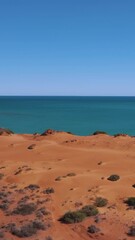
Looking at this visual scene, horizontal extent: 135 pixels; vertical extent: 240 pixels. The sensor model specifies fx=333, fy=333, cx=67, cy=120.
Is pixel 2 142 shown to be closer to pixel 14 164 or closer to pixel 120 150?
pixel 14 164

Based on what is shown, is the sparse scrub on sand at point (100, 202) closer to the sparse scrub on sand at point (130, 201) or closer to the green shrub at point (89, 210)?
the green shrub at point (89, 210)

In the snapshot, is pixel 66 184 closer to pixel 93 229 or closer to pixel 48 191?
pixel 48 191

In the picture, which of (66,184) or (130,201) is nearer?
(130,201)

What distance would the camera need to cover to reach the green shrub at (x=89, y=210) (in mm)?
21312

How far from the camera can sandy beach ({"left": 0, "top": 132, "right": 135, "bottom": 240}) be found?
19.7 meters

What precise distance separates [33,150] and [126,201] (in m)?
20.0

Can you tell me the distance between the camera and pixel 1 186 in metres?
28.4

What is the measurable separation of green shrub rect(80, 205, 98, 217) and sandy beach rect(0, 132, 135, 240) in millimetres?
361

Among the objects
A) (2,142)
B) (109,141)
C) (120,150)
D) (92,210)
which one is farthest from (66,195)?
(2,142)

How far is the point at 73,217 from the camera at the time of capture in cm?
2075

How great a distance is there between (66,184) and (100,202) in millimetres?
5389

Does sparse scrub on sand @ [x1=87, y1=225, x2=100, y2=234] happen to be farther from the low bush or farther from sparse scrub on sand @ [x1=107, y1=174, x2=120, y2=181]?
sparse scrub on sand @ [x1=107, y1=174, x2=120, y2=181]

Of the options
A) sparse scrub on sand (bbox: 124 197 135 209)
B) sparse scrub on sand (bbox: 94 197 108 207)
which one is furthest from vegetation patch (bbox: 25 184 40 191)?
sparse scrub on sand (bbox: 124 197 135 209)

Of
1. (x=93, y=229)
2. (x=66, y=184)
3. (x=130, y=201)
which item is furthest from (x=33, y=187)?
(x=93, y=229)
